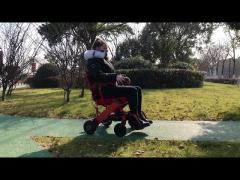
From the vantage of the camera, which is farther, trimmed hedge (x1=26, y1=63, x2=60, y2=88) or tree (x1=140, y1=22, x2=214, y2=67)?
tree (x1=140, y1=22, x2=214, y2=67)

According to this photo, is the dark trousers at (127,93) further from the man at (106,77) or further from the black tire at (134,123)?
the black tire at (134,123)

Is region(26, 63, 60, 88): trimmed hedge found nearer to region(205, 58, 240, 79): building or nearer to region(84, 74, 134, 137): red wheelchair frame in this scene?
region(84, 74, 134, 137): red wheelchair frame

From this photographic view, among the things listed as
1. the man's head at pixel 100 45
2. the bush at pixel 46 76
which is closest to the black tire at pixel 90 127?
the man's head at pixel 100 45

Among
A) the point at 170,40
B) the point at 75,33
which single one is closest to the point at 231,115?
the point at 75,33

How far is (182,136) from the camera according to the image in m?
7.75

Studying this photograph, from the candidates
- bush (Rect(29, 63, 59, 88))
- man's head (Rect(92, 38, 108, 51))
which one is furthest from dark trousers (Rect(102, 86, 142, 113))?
bush (Rect(29, 63, 59, 88))

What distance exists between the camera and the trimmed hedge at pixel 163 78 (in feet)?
69.6

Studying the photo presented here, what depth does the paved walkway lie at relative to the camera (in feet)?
22.1

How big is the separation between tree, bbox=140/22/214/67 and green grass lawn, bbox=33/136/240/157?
21.9 m

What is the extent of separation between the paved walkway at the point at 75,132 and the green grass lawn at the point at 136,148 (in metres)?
0.35

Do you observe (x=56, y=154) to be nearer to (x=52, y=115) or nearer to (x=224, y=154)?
(x=224, y=154)

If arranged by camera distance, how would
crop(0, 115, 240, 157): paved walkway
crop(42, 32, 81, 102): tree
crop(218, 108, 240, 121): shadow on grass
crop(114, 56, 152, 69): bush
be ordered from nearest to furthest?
crop(0, 115, 240, 157): paved walkway < crop(218, 108, 240, 121): shadow on grass < crop(42, 32, 81, 102): tree < crop(114, 56, 152, 69): bush
